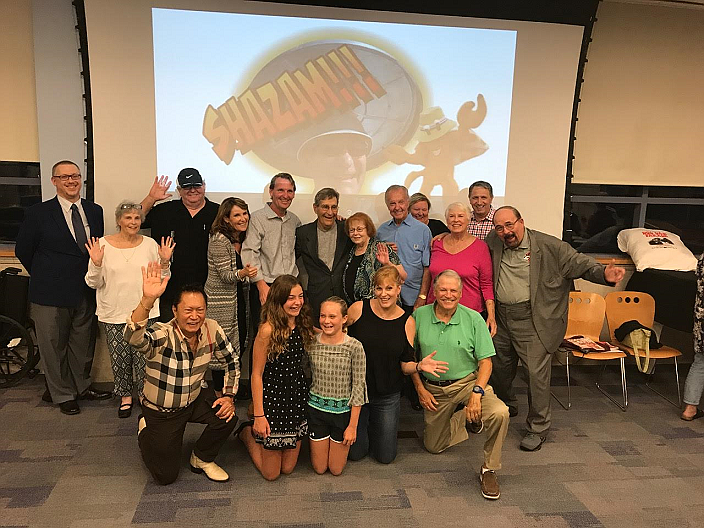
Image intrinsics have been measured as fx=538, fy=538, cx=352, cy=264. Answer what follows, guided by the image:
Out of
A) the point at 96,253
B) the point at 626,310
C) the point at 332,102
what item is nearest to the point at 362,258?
the point at 332,102

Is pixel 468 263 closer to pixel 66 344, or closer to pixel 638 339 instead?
pixel 638 339

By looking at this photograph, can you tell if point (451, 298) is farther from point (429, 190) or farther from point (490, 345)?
point (429, 190)

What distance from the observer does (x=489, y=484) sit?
264cm

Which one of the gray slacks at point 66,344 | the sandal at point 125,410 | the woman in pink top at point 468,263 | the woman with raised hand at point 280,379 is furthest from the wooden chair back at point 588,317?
the gray slacks at point 66,344

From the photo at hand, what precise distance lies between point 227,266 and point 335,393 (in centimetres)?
106

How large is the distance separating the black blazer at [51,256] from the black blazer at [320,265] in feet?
4.53

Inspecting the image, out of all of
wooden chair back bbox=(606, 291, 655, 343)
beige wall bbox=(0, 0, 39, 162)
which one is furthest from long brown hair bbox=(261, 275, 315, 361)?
wooden chair back bbox=(606, 291, 655, 343)

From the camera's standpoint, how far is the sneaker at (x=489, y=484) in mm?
2598

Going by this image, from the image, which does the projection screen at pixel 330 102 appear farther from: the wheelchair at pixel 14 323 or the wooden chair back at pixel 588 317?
the wheelchair at pixel 14 323

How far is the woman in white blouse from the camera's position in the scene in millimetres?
3266

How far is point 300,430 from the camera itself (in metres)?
2.76

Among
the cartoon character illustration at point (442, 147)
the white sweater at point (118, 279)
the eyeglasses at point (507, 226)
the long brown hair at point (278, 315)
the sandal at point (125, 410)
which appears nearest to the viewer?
the long brown hair at point (278, 315)

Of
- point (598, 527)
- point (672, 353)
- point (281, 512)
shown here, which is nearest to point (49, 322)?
point (281, 512)

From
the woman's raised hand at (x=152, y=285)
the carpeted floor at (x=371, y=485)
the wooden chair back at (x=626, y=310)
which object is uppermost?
the woman's raised hand at (x=152, y=285)
